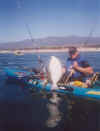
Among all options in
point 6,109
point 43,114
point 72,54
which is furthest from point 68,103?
point 6,109

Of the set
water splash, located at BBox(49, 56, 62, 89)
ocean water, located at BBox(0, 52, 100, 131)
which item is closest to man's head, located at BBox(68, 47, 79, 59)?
water splash, located at BBox(49, 56, 62, 89)

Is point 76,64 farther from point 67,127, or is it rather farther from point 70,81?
point 67,127

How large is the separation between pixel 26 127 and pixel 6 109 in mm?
1506

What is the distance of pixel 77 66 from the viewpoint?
676 cm

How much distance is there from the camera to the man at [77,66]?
666 centimetres

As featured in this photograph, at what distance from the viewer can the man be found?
6664 mm

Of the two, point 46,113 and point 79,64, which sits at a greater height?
point 79,64

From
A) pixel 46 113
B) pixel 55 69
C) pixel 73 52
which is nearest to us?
pixel 46 113

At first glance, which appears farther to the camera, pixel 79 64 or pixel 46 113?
pixel 79 64

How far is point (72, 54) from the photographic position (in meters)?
6.77

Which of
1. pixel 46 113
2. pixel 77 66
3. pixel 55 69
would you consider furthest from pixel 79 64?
pixel 46 113

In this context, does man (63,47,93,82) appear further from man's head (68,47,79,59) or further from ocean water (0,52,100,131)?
ocean water (0,52,100,131)

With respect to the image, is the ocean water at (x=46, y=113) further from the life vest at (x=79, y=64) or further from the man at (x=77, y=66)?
the man at (x=77, y=66)

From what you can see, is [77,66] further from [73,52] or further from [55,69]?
[55,69]
